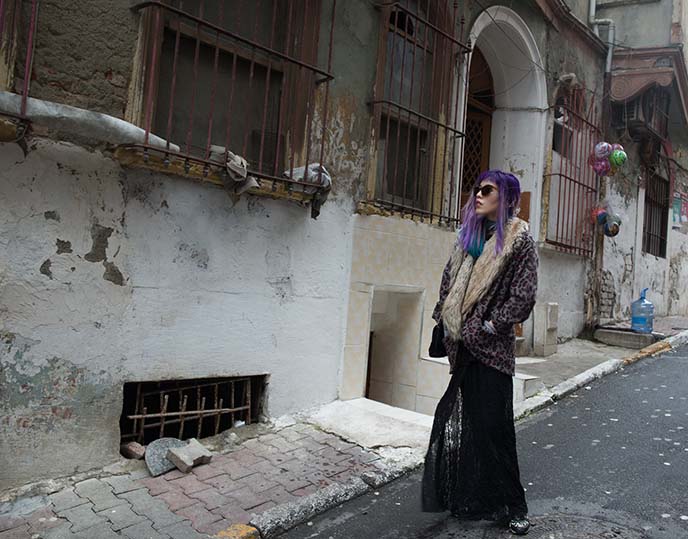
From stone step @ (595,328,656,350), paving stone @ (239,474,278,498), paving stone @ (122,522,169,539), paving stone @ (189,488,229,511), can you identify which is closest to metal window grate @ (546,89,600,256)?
stone step @ (595,328,656,350)

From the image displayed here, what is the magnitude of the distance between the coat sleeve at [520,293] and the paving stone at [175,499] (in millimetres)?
1910

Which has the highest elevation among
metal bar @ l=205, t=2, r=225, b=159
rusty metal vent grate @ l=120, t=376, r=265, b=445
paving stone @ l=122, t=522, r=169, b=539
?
metal bar @ l=205, t=2, r=225, b=159

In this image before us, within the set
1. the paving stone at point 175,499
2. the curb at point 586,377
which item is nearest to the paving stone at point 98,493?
the paving stone at point 175,499

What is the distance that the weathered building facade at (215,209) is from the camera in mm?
3238

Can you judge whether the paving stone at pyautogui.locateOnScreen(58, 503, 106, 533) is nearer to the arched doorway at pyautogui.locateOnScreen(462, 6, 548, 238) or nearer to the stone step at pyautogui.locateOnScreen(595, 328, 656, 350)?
the arched doorway at pyautogui.locateOnScreen(462, 6, 548, 238)

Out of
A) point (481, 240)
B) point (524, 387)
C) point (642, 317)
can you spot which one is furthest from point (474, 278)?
point (642, 317)

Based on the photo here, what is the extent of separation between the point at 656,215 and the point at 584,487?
11049mm

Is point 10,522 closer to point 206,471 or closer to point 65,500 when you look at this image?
point 65,500

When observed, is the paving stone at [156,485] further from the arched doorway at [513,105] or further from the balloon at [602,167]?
the balloon at [602,167]

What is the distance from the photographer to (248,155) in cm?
452

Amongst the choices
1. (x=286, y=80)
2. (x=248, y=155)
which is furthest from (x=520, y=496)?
(x=286, y=80)

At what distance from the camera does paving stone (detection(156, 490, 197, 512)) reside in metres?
3.17

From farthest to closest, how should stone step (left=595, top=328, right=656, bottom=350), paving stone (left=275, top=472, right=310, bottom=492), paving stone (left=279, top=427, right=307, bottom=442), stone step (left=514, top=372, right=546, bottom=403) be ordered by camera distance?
stone step (left=595, top=328, right=656, bottom=350)
stone step (left=514, top=372, right=546, bottom=403)
paving stone (left=279, top=427, right=307, bottom=442)
paving stone (left=275, top=472, right=310, bottom=492)

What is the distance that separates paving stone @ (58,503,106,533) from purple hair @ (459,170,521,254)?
238cm
